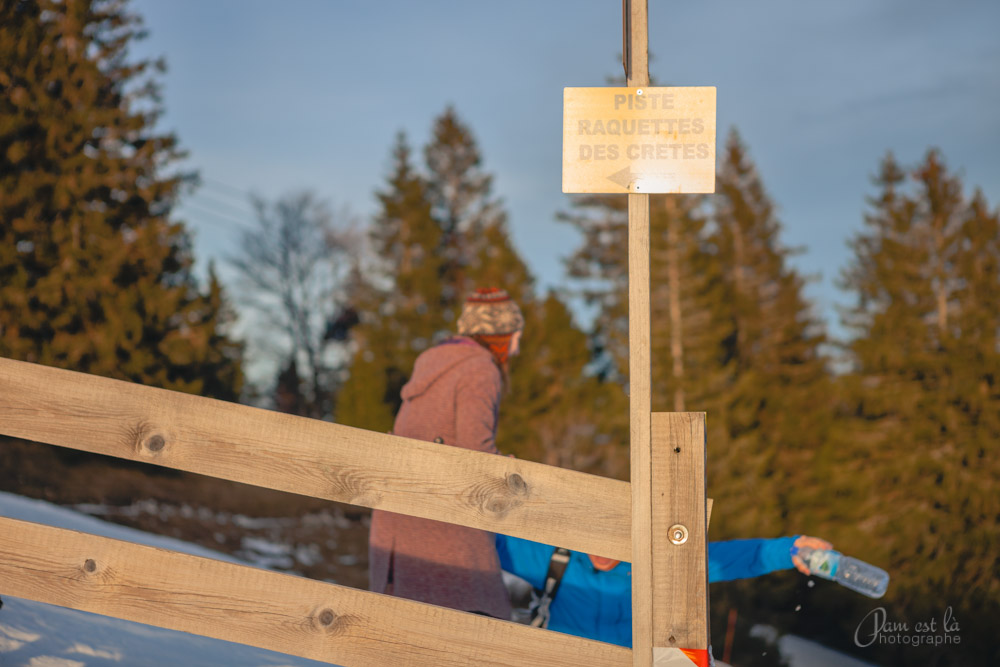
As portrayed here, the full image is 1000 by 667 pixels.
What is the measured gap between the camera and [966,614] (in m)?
18.6

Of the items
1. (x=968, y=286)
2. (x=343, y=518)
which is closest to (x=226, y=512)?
(x=343, y=518)

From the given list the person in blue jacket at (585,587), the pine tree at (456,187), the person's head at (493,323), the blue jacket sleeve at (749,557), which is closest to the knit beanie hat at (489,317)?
the person's head at (493,323)

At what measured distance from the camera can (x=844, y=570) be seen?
2812 millimetres

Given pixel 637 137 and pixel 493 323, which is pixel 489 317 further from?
pixel 637 137

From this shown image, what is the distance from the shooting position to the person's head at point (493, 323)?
11.2 feet

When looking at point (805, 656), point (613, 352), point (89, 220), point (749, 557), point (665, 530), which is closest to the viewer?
point (665, 530)

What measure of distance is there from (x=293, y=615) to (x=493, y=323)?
1491 mm

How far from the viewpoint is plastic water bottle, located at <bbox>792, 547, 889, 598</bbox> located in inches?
110

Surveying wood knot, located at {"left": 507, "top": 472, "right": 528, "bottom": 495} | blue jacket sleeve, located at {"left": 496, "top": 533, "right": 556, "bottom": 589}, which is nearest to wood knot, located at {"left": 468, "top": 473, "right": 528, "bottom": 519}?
wood knot, located at {"left": 507, "top": 472, "right": 528, "bottom": 495}

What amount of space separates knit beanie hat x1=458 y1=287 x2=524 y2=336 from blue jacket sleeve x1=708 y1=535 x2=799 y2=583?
1133 millimetres

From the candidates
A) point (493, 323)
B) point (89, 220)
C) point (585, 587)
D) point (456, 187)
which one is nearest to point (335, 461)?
point (493, 323)

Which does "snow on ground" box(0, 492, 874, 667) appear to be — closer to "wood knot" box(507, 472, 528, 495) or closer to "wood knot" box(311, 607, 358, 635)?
"wood knot" box(311, 607, 358, 635)

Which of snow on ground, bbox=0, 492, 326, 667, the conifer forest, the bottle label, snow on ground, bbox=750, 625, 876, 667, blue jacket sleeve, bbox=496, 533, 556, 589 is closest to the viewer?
the bottle label

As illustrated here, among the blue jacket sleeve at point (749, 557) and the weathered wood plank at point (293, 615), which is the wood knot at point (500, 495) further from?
the blue jacket sleeve at point (749, 557)
